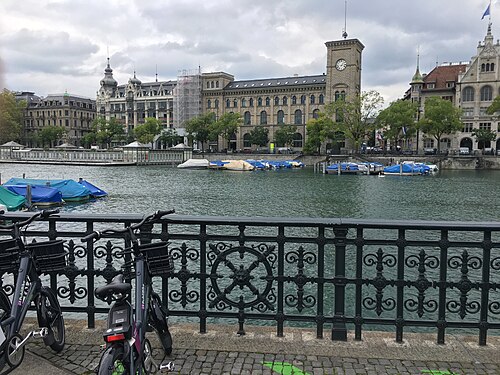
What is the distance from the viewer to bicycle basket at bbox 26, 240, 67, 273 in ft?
14.5

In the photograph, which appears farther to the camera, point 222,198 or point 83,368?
point 222,198

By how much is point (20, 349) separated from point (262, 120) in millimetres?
126821

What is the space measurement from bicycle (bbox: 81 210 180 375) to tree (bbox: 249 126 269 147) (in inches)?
4597

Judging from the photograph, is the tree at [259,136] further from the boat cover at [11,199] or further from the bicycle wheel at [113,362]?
the bicycle wheel at [113,362]

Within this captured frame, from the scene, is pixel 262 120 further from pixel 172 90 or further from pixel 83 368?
pixel 83 368

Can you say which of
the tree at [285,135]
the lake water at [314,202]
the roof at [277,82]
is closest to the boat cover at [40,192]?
the lake water at [314,202]

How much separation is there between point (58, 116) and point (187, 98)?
44974 millimetres

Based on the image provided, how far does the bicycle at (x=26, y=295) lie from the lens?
3963mm

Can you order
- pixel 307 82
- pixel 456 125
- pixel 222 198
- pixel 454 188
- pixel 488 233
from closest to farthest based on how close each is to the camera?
1. pixel 488 233
2. pixel 222 198
3. pixel 454 188
4. pixel 456 125
5. pixel 307 82

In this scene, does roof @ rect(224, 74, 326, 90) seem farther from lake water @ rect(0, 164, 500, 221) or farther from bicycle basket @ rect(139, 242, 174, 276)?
bicycle basket @ rect(139, 242, 174, 276)

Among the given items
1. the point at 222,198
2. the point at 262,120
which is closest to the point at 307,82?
the point at 262,120

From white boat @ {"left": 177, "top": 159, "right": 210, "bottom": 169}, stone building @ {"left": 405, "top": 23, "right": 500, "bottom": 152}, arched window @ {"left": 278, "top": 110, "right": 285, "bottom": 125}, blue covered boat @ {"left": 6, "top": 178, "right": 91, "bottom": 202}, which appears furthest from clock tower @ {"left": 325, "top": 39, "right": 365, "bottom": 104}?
blue covered boat @ {"left": 6, "top": 178, "right": 91, "bottom": 202}

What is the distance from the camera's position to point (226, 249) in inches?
203

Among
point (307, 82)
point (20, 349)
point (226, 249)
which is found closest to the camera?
point (20, 349)
